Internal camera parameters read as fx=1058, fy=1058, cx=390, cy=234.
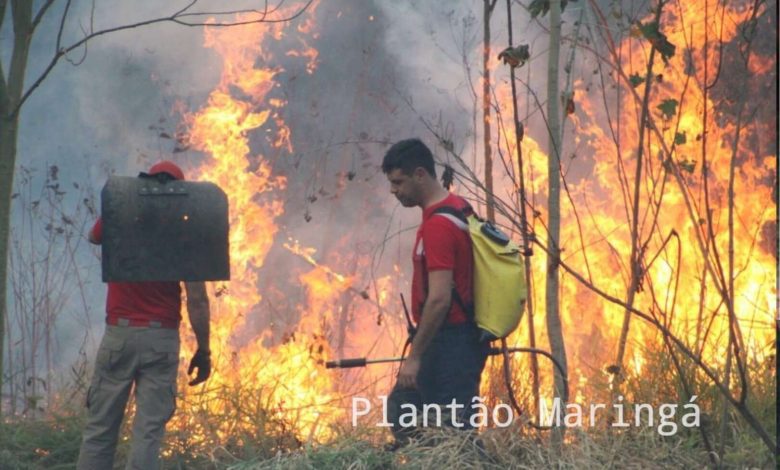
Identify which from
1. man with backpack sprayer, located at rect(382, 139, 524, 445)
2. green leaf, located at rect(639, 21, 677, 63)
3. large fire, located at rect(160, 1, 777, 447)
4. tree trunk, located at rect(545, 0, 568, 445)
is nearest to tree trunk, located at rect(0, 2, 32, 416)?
large fire, located at rect(160, 1, 777, 447)

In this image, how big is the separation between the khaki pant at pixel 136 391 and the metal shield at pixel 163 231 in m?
0.29

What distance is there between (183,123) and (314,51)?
1360 millimetres

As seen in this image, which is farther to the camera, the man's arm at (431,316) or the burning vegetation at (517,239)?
the burning vegetation at (517,239)

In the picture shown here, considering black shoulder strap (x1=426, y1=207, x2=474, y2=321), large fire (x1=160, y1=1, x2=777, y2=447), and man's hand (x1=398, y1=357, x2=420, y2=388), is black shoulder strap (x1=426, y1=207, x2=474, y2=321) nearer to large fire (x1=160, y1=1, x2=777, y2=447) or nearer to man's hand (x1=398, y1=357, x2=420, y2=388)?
man's hand (x1=398, y1=357, x2=420, y2=388)

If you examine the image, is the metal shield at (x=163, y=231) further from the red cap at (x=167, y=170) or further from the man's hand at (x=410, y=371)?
the man's hand at (x=410, y=371)

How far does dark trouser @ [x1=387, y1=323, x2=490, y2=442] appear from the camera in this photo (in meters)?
4.72

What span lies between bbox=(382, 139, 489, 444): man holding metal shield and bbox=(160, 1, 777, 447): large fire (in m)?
1.34

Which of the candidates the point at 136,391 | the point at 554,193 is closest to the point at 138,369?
the point at 136,391

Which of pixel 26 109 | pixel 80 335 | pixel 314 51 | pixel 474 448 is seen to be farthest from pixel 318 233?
pixel 474 448

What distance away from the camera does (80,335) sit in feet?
30.6

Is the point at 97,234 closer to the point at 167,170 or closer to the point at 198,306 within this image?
the point at 167,170

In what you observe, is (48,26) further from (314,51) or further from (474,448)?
(474,448)

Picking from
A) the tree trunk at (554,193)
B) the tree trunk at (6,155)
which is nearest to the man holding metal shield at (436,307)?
the tree trunk at (554,193)

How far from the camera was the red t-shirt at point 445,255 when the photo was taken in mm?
4602
